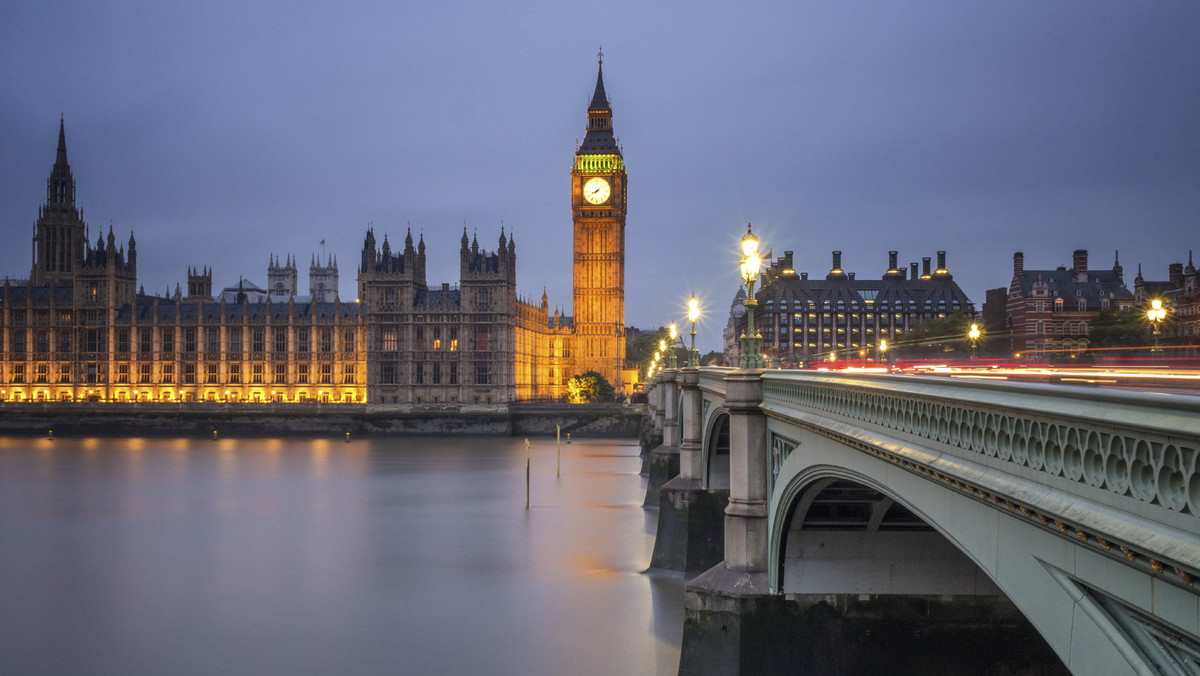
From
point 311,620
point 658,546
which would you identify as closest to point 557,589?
point 658,546

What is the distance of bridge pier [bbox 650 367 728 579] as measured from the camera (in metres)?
32.3

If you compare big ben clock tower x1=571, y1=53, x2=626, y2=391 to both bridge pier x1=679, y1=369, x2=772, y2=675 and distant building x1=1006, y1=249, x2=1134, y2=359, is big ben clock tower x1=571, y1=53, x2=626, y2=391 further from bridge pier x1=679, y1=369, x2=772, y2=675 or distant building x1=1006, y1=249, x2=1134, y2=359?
bridge pier x1=679, y1=369, x2=772, y2=675

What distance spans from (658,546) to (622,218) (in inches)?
4476

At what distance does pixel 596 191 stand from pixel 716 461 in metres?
115

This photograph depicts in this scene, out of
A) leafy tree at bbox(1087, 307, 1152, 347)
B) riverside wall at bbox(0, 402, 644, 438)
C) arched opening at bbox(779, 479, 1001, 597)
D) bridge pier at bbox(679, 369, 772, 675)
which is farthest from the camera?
riverside wall at bbox(0, 402, 644, 438)

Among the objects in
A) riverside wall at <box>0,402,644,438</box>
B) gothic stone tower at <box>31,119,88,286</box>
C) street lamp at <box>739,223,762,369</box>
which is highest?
gothic stone tower at <box>31,119,88,286</box>

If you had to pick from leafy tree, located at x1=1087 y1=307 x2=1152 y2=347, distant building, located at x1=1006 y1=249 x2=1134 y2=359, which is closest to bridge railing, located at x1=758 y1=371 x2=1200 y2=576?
leafy tree, located at x1=1087 y1=307 x2=1152 y2=347

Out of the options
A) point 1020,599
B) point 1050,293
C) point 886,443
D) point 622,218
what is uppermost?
point 622,218

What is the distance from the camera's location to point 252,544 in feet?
163

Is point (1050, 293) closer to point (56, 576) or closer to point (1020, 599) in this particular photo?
point (56, 576)

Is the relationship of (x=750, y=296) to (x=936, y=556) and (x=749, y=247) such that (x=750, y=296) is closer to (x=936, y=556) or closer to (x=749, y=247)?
(x=749, y=247)

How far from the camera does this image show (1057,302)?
94062mm

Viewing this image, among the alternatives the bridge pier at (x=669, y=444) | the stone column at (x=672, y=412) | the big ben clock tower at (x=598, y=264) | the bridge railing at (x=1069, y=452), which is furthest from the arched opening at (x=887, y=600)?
the big ben clock tower at (x=598, y=264)

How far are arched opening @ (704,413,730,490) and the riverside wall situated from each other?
264 ft
